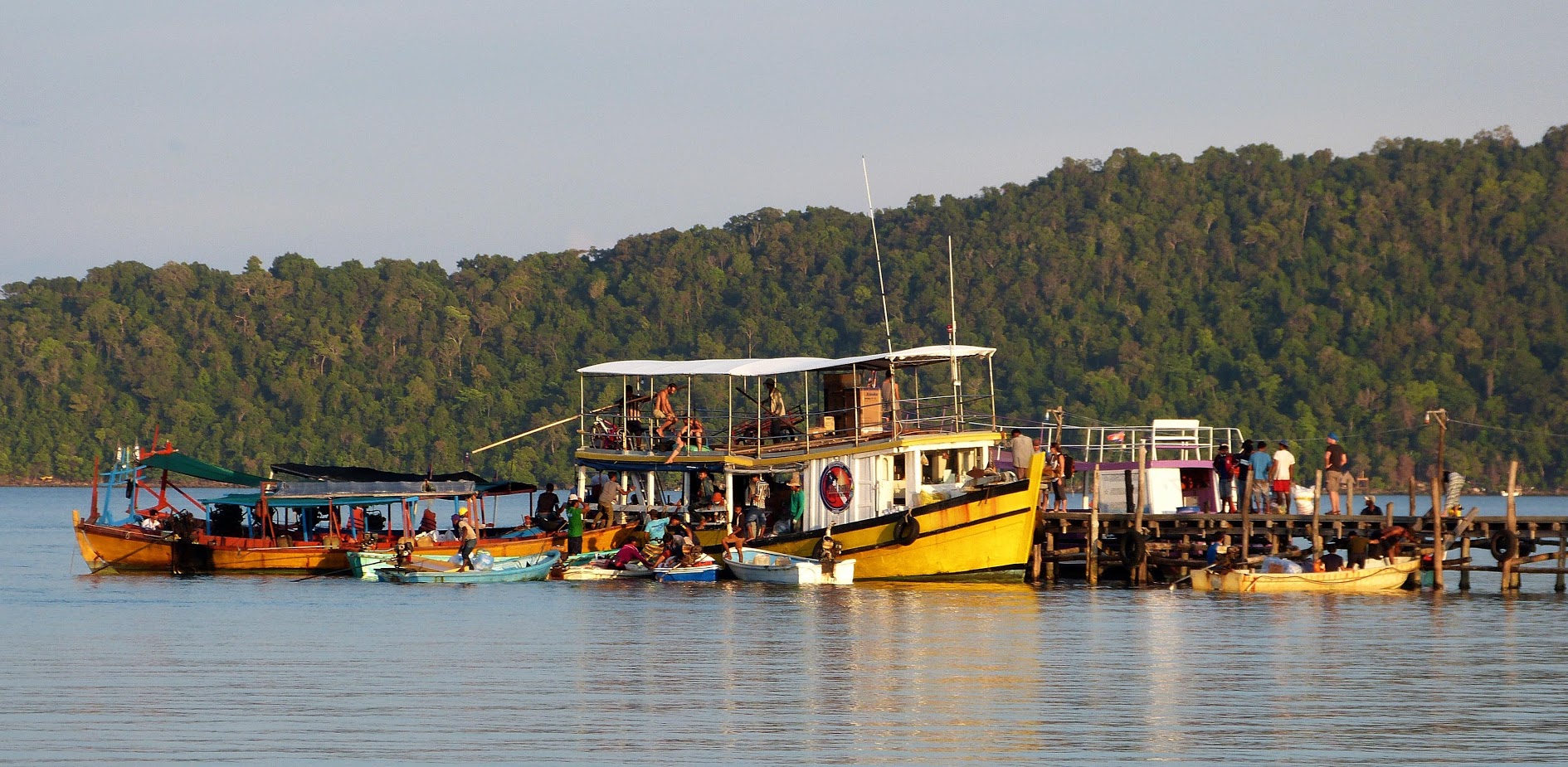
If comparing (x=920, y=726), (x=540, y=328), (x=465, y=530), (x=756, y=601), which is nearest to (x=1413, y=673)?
(x=920, y=726)

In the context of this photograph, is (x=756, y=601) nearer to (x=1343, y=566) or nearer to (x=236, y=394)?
(x=1343, y=566)

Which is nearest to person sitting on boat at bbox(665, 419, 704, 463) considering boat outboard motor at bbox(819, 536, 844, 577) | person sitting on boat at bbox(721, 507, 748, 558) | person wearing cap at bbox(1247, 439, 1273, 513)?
person sitting on boat at bbox(721, 507, 748, 558)

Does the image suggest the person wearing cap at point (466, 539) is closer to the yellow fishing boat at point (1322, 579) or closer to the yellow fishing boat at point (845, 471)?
the yellow fishing boat at point (845, 471)

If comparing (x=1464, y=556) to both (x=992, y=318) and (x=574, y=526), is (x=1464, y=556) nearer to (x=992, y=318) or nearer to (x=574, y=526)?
(x=574, y=526)

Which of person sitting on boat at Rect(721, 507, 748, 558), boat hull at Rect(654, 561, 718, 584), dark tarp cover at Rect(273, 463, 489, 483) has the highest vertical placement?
dark tarp cover at Rect(273, 463, 489, 483)

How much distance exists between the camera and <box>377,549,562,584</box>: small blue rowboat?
4550cm

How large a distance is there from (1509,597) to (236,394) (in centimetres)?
11434

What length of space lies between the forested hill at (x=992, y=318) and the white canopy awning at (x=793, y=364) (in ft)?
237

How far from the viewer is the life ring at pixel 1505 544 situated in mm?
41219

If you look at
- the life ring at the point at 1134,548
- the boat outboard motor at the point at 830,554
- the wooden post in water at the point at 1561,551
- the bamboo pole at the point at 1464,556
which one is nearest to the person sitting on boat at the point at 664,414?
the boat outboard motor at the point at 830,554

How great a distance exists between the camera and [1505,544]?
41469 millimetres

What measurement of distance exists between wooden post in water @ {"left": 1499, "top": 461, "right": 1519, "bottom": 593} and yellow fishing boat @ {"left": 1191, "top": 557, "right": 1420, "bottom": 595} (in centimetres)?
177

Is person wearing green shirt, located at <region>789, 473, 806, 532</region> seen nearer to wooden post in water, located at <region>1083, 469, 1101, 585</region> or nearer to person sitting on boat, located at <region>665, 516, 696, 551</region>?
person sitting on boat, located at <region>665, 516, 696, 551</region>

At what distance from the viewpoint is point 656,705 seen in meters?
26.5
